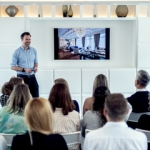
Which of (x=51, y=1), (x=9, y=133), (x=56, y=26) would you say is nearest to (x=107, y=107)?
(x=9, y=133)

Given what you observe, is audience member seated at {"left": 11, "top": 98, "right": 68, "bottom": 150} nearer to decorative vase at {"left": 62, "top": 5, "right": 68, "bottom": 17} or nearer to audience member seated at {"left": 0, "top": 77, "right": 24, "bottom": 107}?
audience member seated at {"left": 0, "top": 77, "right": 24, "bottom": 107}

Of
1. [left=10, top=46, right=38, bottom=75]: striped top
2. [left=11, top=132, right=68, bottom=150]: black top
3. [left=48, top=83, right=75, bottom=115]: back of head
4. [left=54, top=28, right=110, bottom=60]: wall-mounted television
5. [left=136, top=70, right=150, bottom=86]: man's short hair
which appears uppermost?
[left=54, top=28, right=110, bottom=60]: wall-mounted television

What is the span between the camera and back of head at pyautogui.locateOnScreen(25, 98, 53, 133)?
199 cm

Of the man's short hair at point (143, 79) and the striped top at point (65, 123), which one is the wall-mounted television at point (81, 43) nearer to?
the man's short hair at point (143, 79)

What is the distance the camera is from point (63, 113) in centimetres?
288

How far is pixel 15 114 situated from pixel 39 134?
91 centimetres

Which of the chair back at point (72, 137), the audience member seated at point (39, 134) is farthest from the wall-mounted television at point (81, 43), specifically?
the audience member seated at point (39, 134)

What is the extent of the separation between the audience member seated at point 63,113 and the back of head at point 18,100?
0.27m

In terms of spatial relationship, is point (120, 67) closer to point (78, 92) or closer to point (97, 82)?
point (78, 92)

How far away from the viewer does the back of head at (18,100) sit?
2854 millimetres

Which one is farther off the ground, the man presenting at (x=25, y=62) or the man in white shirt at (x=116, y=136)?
the man presenting at (x=25, y=62)

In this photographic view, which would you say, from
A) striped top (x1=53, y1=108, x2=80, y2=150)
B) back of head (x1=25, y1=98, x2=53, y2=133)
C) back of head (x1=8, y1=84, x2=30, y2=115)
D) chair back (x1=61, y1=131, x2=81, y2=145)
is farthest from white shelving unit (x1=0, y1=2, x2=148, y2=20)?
back of head (x1=25, y1=98, x2=53, y2=133)

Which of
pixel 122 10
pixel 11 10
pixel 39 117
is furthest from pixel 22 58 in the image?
pixel 39 117

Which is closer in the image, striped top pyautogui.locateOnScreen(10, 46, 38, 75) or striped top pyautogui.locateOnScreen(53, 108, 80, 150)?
striped top pyautogui.locateOnScreen(53, 108, 80, 150)
